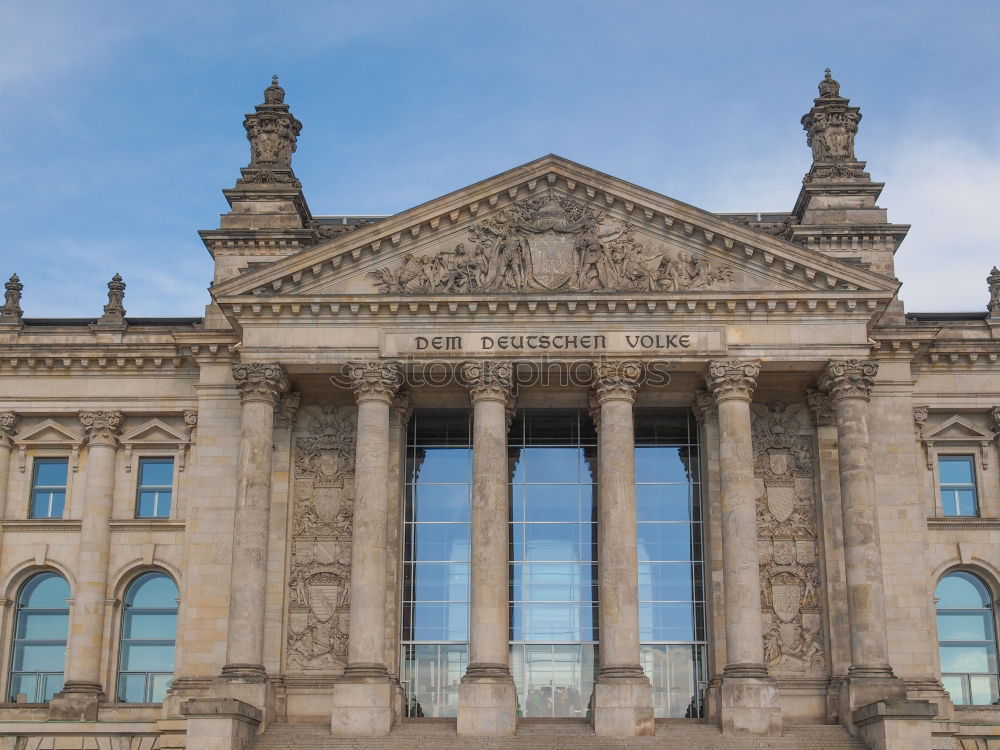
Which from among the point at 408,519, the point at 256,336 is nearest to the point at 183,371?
the point at 256,336

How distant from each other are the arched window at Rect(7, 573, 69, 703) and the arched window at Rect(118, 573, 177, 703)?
6.59ft

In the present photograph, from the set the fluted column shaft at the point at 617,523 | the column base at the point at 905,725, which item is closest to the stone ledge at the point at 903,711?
the column base at the point at 905,725

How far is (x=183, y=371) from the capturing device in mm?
44406

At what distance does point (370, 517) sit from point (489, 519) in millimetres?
3284

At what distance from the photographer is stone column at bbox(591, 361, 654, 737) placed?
36250mm

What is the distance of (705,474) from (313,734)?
45.4 feet

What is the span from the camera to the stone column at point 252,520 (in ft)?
124

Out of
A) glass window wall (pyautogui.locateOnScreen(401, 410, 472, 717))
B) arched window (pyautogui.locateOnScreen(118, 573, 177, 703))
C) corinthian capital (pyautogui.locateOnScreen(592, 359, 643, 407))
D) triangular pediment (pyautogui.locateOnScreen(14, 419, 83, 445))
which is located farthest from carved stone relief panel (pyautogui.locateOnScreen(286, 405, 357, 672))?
corinthian capital (pyautogui.locateOnScreen(592, 359, 643, 407))

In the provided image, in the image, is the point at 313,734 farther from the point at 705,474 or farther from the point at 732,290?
the point at 732,290

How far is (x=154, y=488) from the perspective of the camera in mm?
44250

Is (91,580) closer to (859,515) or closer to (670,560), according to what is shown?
(670,560)

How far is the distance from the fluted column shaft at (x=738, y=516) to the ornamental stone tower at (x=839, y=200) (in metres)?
6.17

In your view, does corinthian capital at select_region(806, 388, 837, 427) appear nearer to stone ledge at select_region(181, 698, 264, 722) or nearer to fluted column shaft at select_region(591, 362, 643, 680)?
fluted column shaft at select_region(591, 362, 643, 680)

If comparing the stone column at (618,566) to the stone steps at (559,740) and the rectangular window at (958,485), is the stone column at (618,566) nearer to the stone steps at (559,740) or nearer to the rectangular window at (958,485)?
the stone steps at (559,740)
